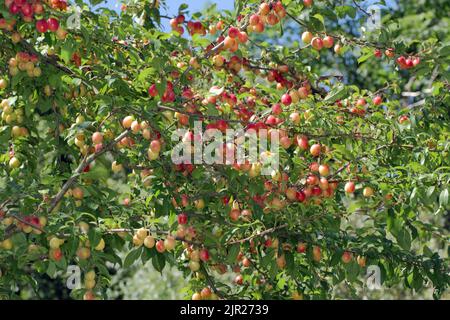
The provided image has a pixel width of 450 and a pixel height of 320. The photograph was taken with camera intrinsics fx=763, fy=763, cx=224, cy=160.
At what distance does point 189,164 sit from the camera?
3.49 m

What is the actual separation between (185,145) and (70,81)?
67cm

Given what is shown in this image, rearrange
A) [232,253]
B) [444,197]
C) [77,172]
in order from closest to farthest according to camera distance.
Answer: [444,197] → [77,172] → [232,253]

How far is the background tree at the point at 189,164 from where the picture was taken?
3.41 meters

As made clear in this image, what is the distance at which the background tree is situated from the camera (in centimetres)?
341

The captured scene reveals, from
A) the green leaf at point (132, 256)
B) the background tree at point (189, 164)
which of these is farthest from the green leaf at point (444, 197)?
the green leaf at point (132, 256)

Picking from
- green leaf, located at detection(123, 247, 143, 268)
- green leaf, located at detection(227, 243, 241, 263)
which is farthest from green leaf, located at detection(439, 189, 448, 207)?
green leaf, located at detection(123, 247, 143, 268)

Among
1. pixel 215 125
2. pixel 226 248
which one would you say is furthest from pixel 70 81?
pixel 226 248

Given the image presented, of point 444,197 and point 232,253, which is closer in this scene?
point 444,197

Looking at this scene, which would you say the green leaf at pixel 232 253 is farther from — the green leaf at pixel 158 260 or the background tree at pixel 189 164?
the green leaf at pixel 158 260

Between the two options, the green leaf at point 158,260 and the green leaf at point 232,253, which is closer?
the green leaf at point 158,260

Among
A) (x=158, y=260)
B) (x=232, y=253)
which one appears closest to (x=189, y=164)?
(x=158, y=260)

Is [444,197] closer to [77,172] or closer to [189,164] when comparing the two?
[189,164]

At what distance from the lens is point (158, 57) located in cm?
336

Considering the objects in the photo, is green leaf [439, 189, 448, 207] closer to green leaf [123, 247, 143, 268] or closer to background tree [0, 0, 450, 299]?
background tree [0, 0, 450, 299]
